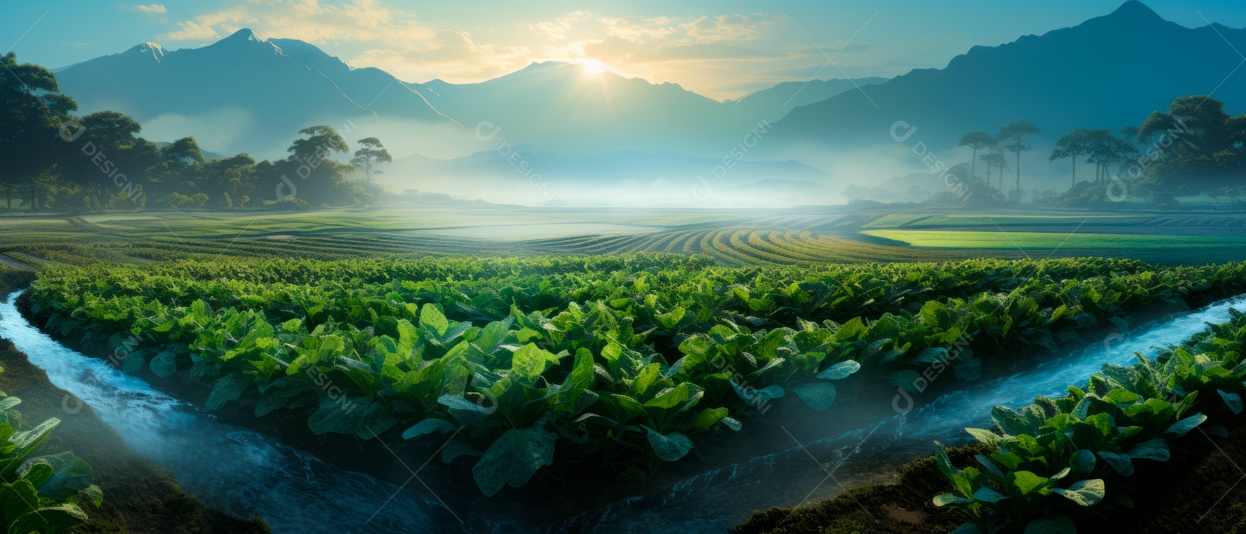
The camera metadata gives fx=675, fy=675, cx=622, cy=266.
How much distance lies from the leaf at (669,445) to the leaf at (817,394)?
95cm

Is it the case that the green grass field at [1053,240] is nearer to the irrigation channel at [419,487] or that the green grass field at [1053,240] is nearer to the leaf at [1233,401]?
the irrigation channel at [419,487]

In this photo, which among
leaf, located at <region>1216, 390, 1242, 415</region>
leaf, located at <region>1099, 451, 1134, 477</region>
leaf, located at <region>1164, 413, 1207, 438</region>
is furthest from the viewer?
leaf, located at <region>1216, 390, 1242, 415</region>

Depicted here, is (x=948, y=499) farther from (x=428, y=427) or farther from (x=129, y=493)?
(x=129, y=493)

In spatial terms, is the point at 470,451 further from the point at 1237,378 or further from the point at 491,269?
the point at 491,269

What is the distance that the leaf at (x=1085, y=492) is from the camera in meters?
2.23

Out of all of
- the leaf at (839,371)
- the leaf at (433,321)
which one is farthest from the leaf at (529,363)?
the leaf at (839,371)

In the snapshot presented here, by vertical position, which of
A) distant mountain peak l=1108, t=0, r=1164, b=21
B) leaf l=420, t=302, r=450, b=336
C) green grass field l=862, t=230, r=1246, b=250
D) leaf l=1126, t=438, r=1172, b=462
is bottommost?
green grass field l=862, t=230, r=1246, b=250

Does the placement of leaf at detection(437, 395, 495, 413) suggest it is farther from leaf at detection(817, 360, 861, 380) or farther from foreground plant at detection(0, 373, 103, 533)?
leaf at detection(817, 360, 861, 380)

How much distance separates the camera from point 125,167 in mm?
19438

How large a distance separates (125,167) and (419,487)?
21531mm

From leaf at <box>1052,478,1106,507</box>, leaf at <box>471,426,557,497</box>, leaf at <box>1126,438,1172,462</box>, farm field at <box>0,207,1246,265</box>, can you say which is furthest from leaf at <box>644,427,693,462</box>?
farm field at <box>0,207,1246,265</box>

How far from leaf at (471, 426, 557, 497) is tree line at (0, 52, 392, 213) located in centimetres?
1914

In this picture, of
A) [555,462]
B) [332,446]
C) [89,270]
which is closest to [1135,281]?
[555,462]

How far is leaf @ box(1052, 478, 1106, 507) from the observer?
2234 mm
